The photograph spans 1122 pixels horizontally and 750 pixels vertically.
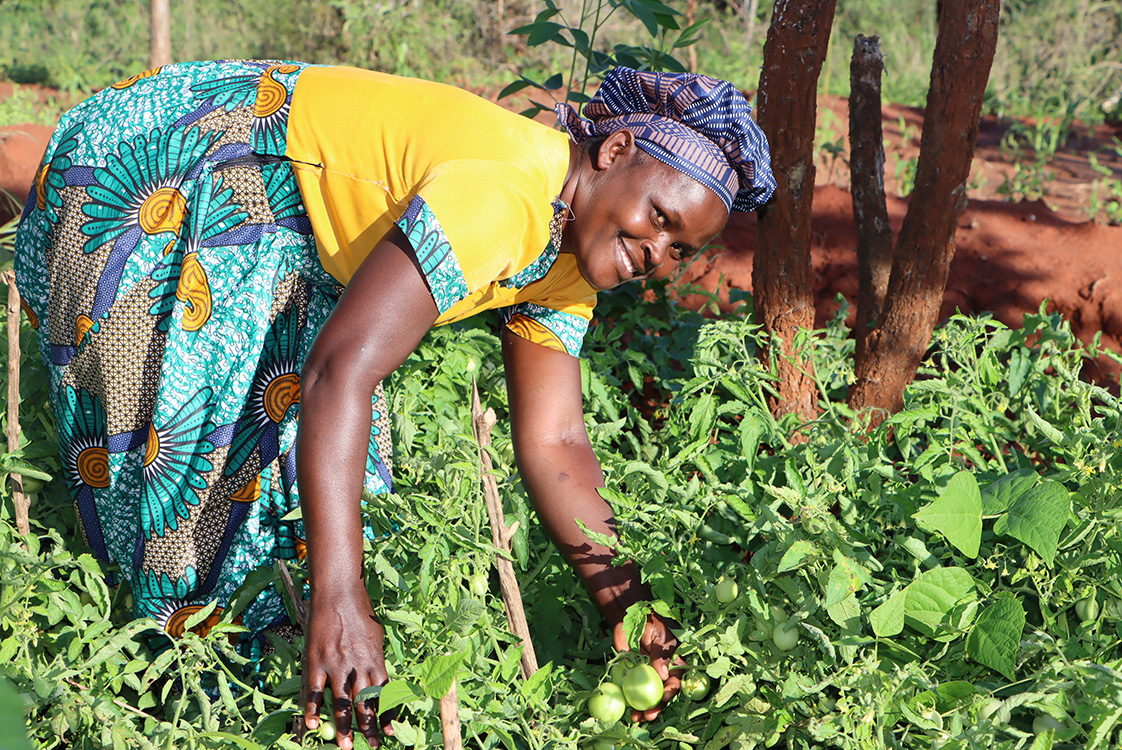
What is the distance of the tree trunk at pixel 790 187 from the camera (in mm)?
2207

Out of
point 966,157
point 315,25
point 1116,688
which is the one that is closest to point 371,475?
point 1116,688

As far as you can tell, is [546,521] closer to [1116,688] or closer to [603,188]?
[603,188]

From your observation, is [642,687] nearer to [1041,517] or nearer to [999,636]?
[999,636]

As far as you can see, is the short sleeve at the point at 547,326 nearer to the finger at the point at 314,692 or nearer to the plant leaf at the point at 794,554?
the plant leaf at the point at 794,554

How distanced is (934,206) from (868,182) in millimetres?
342

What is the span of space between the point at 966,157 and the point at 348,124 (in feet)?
5.09

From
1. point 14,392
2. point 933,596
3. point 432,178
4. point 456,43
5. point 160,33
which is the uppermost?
point 432,178

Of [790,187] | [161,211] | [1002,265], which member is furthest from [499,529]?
[1002,265]

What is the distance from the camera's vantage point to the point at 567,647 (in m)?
1.86

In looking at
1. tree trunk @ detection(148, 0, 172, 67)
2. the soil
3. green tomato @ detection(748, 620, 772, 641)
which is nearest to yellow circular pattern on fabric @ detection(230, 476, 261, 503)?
green tomato @ detection(748, 620, 772, 641)

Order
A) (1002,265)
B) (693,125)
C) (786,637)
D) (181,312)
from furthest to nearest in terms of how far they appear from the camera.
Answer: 1. (1002,265)
2. (181,312)
3. (693,125)
4. (786,637)

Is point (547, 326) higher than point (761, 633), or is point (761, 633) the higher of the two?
point (547, 326)

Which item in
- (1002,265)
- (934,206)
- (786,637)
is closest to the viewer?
(786,637)

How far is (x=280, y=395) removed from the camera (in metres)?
1.83
